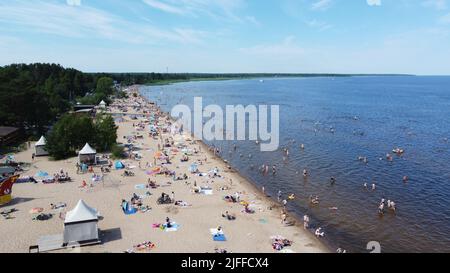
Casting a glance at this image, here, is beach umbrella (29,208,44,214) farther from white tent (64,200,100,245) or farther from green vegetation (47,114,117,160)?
green vegetation (47,114,117,160)

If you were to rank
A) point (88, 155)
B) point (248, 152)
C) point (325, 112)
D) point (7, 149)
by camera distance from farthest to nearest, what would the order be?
point (325, 112) < point (248, 152) < point (7, 149) < point (88, 155)

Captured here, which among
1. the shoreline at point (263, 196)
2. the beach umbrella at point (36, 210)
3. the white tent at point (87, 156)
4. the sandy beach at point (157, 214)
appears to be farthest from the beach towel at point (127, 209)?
the white tent at point (87, 156)

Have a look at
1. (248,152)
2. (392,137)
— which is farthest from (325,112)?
(248,152)

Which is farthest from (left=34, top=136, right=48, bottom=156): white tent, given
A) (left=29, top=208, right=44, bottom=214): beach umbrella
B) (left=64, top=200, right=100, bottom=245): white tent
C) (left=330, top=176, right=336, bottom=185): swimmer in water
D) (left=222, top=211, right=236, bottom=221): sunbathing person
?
(left=330, top=176, right=336, bottom=185): swimmer in water

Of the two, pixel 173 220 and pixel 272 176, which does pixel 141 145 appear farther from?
pixel 173 220

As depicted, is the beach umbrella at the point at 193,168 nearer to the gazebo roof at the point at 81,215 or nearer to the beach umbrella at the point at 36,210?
the beach umbrella at the point at 36,210
